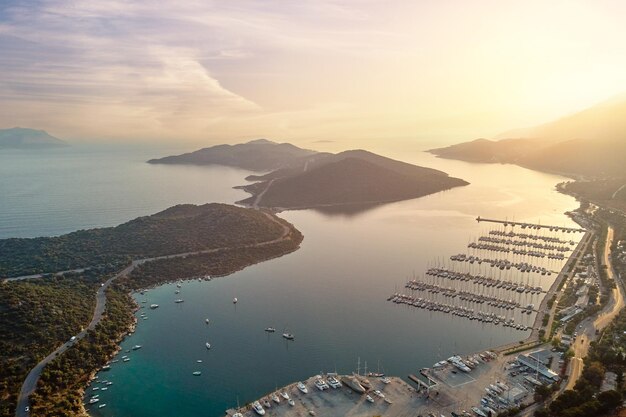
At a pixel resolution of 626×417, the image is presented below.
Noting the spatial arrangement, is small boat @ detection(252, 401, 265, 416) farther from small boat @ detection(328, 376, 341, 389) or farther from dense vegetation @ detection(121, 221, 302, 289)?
dense vegetation @ detection(121, 221, 302, 289)

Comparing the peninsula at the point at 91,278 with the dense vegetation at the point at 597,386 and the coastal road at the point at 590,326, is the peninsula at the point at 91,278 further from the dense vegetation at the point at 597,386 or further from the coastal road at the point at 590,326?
the coastal road at the point at 590,326

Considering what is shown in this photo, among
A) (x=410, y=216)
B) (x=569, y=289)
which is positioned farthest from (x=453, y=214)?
(x=569, y=289)

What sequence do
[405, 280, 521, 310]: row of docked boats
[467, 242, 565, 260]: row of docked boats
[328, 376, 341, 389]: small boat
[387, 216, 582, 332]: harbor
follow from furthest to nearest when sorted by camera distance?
[467, 242, 565, 260]: row of docked boats
[405, 280, 521, 310]: row of docked boats
[387, 216, 582, 332]: harbor
[328, 376, 341, 389]: small boat

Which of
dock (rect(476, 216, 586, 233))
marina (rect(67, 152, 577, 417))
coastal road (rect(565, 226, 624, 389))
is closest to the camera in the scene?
coastal road (rect(565, 226, 624, 389))

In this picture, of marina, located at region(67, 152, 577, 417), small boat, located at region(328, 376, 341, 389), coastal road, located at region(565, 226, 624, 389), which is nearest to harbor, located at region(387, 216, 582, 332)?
marina, located at region(67, 152, 577, 417)

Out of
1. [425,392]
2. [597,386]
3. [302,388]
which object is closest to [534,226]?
[597,386]

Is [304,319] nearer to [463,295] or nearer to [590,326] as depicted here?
[463,295]

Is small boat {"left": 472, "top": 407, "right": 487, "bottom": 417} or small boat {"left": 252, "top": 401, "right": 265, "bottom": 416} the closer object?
small boat {"left": 472, "top": 407, "right": 487, "bottom": 417}
